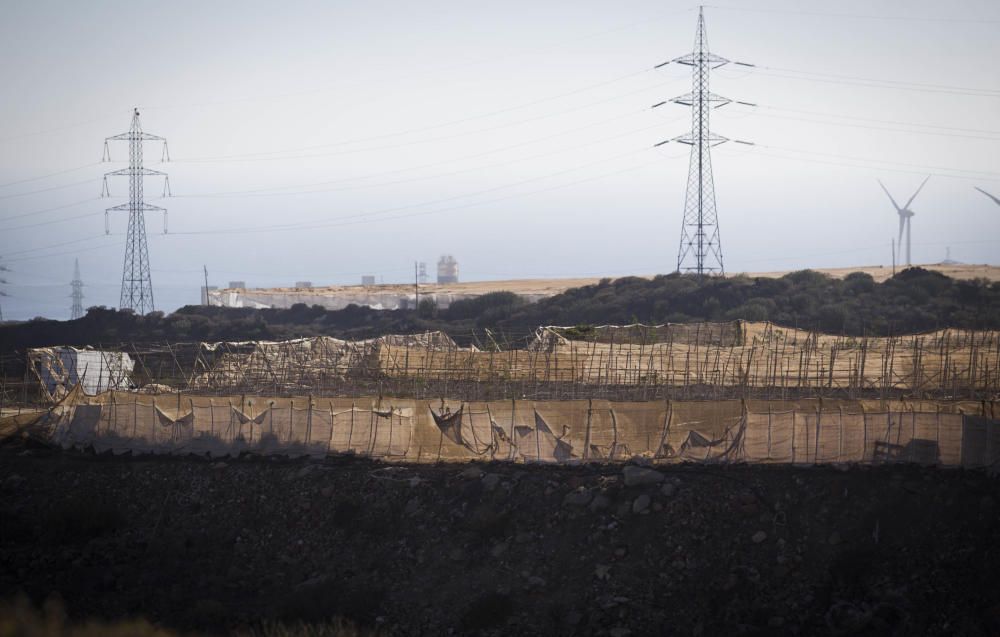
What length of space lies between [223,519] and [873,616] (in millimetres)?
9866

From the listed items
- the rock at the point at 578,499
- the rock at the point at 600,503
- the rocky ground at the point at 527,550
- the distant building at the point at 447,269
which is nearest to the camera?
the rocky ground at the point at 527,550

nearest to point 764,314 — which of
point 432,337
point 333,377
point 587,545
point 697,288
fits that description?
point 697,288

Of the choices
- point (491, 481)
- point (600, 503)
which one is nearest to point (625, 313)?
point (491, 481)

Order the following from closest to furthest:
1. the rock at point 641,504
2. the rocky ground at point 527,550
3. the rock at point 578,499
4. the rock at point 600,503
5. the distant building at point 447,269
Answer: the rocky ground at point 527,550 < the rock at point 641,504 < the rock at point 600,503 < the rock at point 578,499 < the distant building at point 447,269

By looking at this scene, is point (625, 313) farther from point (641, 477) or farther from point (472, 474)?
point (641, 477)

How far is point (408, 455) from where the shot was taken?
17719mm

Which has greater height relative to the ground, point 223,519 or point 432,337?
point 432,337

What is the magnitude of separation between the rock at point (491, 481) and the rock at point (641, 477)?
197 centimetres

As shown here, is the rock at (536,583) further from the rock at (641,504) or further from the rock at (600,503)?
the rock at (641,504)

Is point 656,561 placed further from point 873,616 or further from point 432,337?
point 432,337

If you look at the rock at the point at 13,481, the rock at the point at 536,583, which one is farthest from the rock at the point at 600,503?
the rock at the point at 13,481

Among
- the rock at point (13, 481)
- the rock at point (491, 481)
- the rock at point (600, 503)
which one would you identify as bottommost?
the rock at point (13, 481)

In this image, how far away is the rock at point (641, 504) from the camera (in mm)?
15062

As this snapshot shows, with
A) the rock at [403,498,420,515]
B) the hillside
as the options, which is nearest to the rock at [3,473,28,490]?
the rock at [403,498,420,515]
